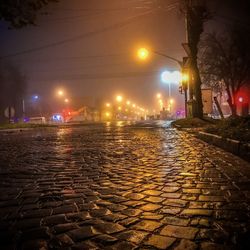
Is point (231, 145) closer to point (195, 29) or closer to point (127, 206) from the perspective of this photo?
point (127, 206)

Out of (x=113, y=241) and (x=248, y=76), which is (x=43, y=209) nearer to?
(x=113, y=241)

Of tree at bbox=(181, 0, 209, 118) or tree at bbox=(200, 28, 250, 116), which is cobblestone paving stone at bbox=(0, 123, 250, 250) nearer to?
tree at bbox=(181, 0, 209, 118)

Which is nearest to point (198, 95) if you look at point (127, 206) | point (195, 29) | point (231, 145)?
point (195, 29)

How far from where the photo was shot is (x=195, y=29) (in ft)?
79.4

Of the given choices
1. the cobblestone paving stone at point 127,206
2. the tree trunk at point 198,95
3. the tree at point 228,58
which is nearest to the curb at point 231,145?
the cobblestone paving stone at point 127,206

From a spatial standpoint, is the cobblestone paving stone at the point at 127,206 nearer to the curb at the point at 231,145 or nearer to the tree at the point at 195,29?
the curb at the point at 231,145

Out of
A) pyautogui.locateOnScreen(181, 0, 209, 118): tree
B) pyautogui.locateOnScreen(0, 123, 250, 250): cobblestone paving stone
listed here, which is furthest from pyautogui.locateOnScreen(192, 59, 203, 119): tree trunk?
pyautogui.locateOnScreen(0, 123, 250, 250): cobblestone paving stone

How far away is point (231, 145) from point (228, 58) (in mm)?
31707

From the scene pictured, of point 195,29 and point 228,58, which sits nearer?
point 195,29

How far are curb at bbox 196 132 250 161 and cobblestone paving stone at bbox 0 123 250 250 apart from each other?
564 mm

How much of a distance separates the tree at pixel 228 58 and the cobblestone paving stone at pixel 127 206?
33134 mm

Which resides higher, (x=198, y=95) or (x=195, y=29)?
(x=195, y=29)

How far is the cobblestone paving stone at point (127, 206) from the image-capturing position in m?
3.23

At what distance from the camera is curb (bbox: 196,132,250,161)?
8.08 metres
